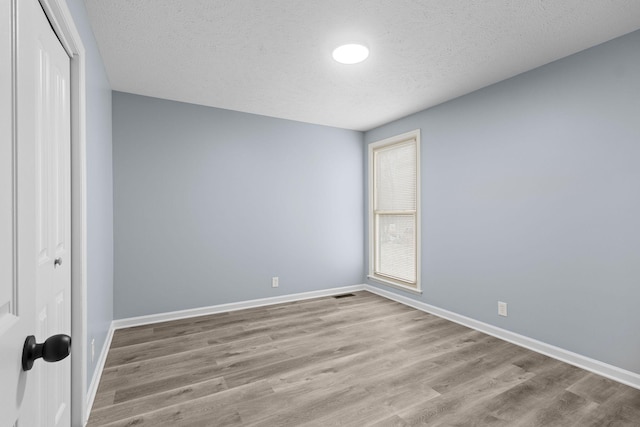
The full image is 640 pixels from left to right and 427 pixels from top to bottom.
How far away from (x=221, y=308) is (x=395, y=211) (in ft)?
8.63

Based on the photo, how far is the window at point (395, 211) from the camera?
163 inches

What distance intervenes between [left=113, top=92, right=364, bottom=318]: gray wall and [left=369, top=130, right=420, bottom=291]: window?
313 millimetres

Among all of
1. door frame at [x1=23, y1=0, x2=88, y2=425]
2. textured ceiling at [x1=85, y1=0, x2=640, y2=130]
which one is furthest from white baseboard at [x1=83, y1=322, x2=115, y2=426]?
textured ceiling at [x1=85, y1=0, x2=640, y2=130]

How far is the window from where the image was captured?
163 inches

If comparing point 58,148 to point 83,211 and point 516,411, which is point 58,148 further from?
point 516,411

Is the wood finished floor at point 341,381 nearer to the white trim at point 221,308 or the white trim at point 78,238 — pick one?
the white trim at point 221,308


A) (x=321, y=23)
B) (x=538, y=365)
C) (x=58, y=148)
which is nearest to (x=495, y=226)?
(x=538, y=365)

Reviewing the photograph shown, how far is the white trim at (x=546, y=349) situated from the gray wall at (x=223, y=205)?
1556mm

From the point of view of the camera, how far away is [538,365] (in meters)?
2.51

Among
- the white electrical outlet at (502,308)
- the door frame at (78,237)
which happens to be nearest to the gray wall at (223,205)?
the door frame at (78,237)

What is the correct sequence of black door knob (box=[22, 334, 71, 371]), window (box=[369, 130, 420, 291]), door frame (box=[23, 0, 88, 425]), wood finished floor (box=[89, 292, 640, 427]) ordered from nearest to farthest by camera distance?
black door knob (box=[22, 334, 71, 371])
door frame (box=[23, 0, 88, 425])
wood finished floor (box=[89, 292, 640, 427])
window (box=[369, 130, 420, 291])

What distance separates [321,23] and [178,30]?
40.6 inches

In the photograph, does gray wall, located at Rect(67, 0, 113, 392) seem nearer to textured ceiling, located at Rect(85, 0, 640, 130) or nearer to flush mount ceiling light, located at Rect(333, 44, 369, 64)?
textured ceiling, located at Rect(85, 0, 640, 130)

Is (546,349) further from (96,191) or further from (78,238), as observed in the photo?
(96,191)
